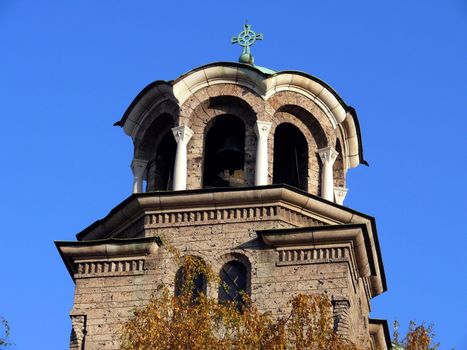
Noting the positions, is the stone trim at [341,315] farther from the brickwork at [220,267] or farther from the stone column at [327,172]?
the stone column at [327,172]

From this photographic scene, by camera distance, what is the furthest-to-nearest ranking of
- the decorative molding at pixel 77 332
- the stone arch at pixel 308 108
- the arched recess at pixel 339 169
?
the arched recess at pixel 339 169 → the stone arch at pixel 308 108 → the decorative molding at pixel 77 332

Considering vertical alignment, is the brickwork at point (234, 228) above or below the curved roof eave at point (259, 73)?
below

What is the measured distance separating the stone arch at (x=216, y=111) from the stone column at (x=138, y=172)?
1763 millimetres

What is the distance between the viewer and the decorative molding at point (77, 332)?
87.9 ft

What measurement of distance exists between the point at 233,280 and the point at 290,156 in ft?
16.0

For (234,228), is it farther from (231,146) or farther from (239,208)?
(231,146)

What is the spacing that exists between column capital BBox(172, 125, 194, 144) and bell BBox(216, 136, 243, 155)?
1.21 meters

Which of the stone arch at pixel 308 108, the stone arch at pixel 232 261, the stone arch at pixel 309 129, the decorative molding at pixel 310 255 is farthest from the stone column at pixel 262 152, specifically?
the decorative molding at pixel 310 255

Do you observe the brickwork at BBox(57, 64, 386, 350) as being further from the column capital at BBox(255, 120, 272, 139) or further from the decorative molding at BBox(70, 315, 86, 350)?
the column capital at BBox(255, 120, 272, 139)

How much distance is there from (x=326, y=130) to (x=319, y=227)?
3862 mm

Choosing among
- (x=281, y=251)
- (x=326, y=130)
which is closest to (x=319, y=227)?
(x=281, y=251)

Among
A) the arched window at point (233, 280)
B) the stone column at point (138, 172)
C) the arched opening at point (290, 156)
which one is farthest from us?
the stone column at point (138, 172)

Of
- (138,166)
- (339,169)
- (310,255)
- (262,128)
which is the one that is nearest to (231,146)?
(262,128)

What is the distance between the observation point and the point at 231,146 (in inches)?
1188
